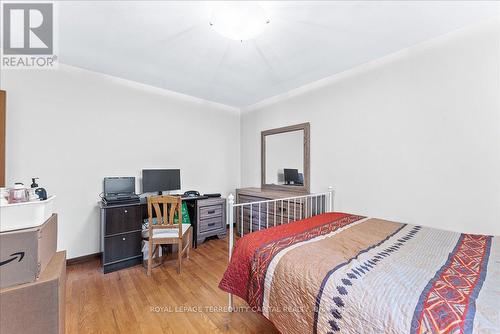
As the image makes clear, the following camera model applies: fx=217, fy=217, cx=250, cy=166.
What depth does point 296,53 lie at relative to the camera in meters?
2.30

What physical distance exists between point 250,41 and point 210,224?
257cm

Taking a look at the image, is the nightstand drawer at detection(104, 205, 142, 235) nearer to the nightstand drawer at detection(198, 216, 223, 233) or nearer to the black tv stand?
the black tv stand

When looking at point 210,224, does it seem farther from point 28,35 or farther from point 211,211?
point 28,35

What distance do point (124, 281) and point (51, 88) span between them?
2.33 meters

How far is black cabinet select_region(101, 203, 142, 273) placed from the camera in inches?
96.6

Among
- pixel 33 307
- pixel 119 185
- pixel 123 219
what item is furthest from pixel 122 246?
pixel 33 307

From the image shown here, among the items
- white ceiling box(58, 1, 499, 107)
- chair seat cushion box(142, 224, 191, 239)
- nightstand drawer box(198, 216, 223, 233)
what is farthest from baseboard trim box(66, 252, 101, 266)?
white ceiling box(58, 1, 499, 107)

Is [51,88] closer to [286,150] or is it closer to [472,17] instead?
[286,150]

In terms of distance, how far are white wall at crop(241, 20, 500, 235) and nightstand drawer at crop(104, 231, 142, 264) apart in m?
2.45

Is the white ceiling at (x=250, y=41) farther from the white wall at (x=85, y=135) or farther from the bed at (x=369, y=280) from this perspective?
the bed at (x=369, y=280)

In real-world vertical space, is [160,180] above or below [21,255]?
above

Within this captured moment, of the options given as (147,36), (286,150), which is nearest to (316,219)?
(286,150)

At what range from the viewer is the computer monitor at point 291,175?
3.30 m

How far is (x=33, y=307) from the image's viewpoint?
0.92m
